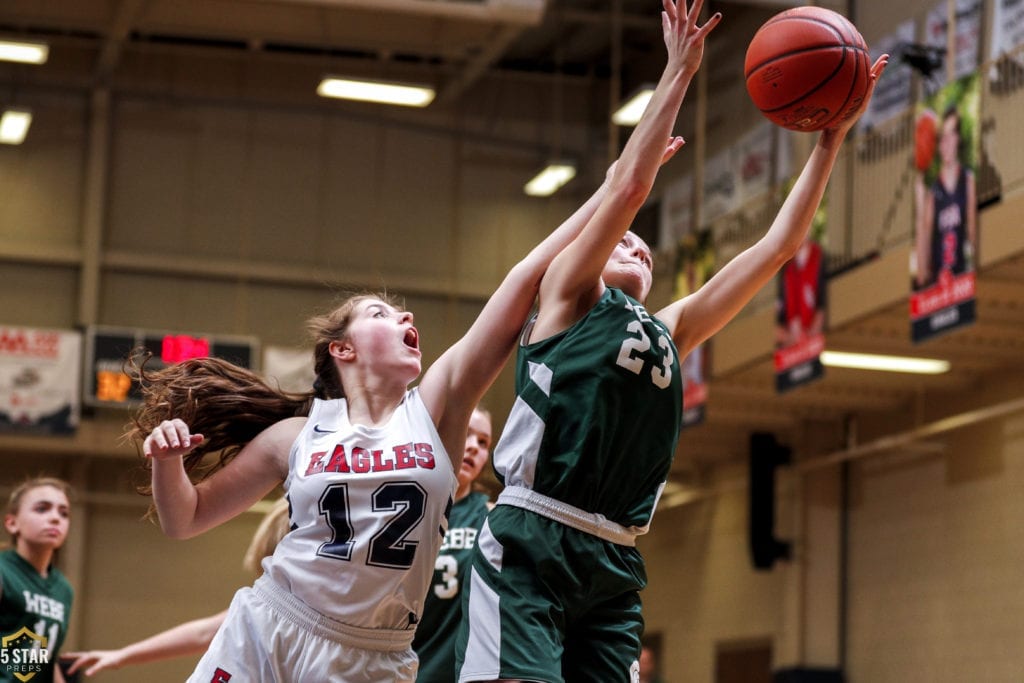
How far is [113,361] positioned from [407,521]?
47.3 ft

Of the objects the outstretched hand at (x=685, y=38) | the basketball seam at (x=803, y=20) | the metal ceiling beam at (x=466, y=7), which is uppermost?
the metal ceiling beam at (x=466, y=7)

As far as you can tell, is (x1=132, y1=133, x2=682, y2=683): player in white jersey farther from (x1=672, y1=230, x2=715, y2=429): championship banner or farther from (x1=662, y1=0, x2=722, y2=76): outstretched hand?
(x1=672, y1=230, x2=715, y2=429): championship banner

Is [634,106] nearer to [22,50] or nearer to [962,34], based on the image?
[962,34]

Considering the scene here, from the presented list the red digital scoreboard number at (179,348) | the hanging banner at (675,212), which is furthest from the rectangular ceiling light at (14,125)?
the hanging banner at (675,212)

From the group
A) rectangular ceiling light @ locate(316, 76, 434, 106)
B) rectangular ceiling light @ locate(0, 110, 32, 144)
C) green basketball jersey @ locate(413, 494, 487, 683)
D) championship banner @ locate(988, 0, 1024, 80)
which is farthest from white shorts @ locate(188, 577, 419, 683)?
rectangular ceiling light @ locate(0, 110, 32, 144)

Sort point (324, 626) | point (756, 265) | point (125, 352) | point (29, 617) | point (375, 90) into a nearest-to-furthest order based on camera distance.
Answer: point (324, 626) < point (756, 265) < point (29, 617) < point (125, 352) < point (375, 90)

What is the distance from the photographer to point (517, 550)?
3.71 metres

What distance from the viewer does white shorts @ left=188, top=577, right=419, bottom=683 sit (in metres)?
3.67

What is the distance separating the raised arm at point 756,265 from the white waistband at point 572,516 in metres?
0.61

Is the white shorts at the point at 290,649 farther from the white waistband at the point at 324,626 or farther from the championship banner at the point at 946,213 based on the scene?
the championship banner at the point at 946,213

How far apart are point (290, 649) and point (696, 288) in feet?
39.8

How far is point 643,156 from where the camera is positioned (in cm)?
363

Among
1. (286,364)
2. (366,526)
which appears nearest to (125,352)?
(286,364)

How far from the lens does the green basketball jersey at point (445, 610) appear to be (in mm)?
5195
